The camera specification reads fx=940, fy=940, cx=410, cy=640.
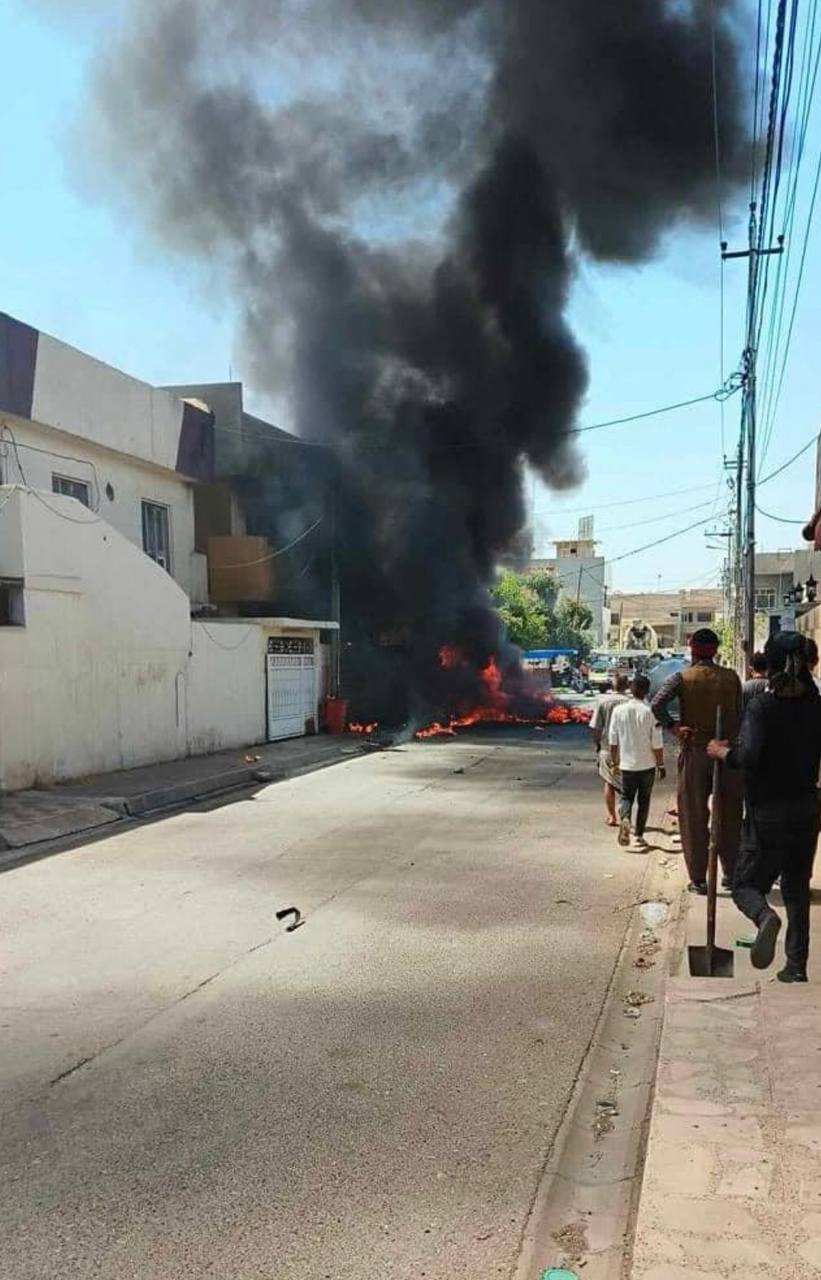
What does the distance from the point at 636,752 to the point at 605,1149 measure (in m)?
5.13

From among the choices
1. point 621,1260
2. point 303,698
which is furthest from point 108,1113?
point 303,698

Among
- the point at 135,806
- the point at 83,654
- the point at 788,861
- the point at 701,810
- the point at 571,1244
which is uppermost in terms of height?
the point at 83,654

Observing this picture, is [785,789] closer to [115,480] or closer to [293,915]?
[293,915]

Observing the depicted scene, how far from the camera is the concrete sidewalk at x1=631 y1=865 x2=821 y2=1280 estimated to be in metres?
2.20

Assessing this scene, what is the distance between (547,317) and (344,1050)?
23.7 meters

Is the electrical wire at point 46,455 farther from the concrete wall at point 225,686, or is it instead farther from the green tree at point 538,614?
the green tree at point 538,614

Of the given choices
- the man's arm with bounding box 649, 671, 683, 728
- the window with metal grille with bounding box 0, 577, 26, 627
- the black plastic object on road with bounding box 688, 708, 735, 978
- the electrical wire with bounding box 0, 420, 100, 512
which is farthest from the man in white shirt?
the electrical wire with bounding box 0, 420, 100, 512

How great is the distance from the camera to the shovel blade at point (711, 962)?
4.43 m

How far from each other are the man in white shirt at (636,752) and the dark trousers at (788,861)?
3.78 meters

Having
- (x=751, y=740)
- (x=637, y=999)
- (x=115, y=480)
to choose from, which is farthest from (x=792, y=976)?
(x=115, y=480)

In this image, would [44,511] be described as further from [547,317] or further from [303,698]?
[547,317]

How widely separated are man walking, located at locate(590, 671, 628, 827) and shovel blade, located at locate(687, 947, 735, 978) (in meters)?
4.04

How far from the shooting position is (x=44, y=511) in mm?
11875

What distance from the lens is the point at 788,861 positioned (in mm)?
4008
